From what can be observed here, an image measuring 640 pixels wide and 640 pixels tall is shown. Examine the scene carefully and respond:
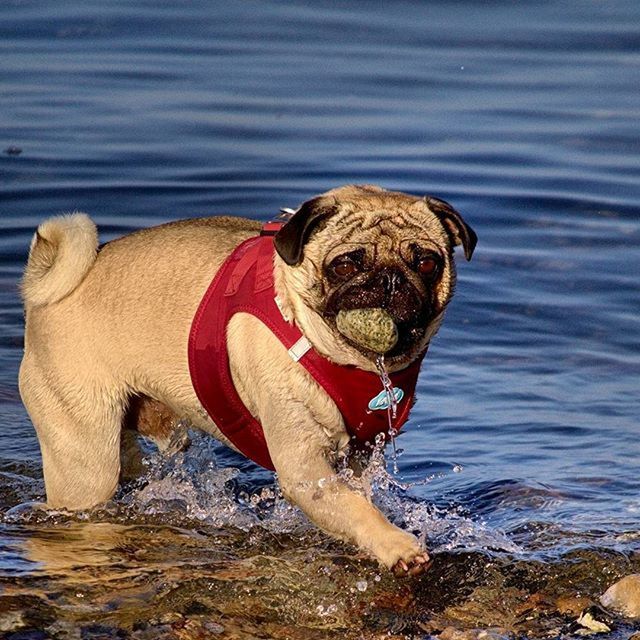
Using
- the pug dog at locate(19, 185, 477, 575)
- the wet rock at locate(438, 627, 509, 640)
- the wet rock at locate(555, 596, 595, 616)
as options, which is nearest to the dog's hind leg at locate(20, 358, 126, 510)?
the pug dog at locate(19, 185, 477, 575)

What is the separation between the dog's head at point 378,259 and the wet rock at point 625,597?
125 centimetres

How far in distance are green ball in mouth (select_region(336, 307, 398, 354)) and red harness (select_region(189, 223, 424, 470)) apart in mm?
287

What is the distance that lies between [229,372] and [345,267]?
81 centimetres

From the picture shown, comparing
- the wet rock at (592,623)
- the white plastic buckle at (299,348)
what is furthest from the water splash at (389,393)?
the wet rock at (592,623)

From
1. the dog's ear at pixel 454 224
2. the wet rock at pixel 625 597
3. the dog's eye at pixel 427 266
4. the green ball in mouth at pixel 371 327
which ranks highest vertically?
the dog's ear at pixel 454 224

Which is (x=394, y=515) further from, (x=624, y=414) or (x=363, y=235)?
(x=624, y=414)

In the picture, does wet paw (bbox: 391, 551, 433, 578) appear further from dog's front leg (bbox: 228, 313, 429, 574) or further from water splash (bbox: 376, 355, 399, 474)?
water splash (bbox: 376, 355, 399, 474)

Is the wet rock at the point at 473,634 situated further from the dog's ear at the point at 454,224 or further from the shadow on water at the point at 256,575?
the dog's ear at the point at 454,224

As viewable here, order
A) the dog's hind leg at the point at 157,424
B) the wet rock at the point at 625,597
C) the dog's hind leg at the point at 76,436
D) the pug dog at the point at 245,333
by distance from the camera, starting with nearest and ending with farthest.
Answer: the pug dog at the point at 245,333 → the wet rock at the point at 625,597 → the dog's hind leg at the point at 76,436 → the dog's hind leg at the point at 157,424

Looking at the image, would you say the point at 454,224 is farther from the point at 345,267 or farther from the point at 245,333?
the point at 245,333

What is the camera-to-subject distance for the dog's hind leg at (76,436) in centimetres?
682

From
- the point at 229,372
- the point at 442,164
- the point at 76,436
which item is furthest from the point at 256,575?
the point at 442,164

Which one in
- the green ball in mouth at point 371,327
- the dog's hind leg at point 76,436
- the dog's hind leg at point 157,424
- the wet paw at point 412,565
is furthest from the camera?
the dog's hind leg at point 157,424

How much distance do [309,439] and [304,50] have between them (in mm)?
13043
